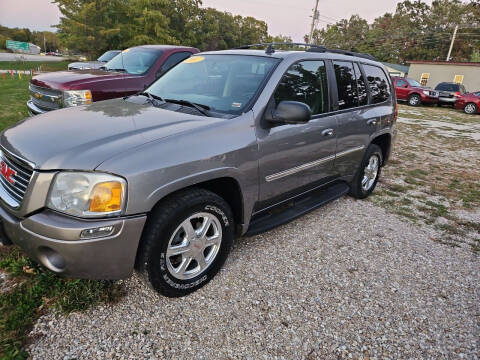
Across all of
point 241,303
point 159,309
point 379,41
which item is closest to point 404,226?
point 241,303

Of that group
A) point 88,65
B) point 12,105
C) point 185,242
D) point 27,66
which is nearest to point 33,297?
point 185,242

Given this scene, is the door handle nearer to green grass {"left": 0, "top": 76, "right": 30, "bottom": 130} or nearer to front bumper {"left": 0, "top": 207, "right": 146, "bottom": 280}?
front bumper {"left": 0, "top": 207, "right": 146, "bottom": 280}

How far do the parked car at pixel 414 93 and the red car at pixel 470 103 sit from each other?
1467mm

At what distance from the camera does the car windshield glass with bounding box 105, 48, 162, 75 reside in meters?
5.96

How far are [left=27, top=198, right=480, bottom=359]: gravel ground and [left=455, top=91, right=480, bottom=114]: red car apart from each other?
61.6 ft

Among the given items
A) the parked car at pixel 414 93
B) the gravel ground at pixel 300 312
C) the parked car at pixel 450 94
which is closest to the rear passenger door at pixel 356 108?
the gravel ground at pixel 300 312

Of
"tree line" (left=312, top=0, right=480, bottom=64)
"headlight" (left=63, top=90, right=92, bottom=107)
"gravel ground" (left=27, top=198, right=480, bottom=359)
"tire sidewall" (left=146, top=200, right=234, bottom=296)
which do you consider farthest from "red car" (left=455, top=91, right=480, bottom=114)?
"tree line" (left=312, top=0, right=480, bottom=64)

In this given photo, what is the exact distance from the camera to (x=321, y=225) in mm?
3838

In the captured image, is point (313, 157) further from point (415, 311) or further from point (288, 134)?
point (415, 311)

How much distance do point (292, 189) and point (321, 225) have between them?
2.77 feet

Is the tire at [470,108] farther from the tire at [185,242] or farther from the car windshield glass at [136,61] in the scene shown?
the tire at [185,242]

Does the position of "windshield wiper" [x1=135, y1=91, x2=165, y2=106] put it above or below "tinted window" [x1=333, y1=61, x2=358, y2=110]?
below

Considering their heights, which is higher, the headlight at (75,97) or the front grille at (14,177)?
the headlight at (75,97)

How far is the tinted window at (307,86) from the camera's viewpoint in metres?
3.00
